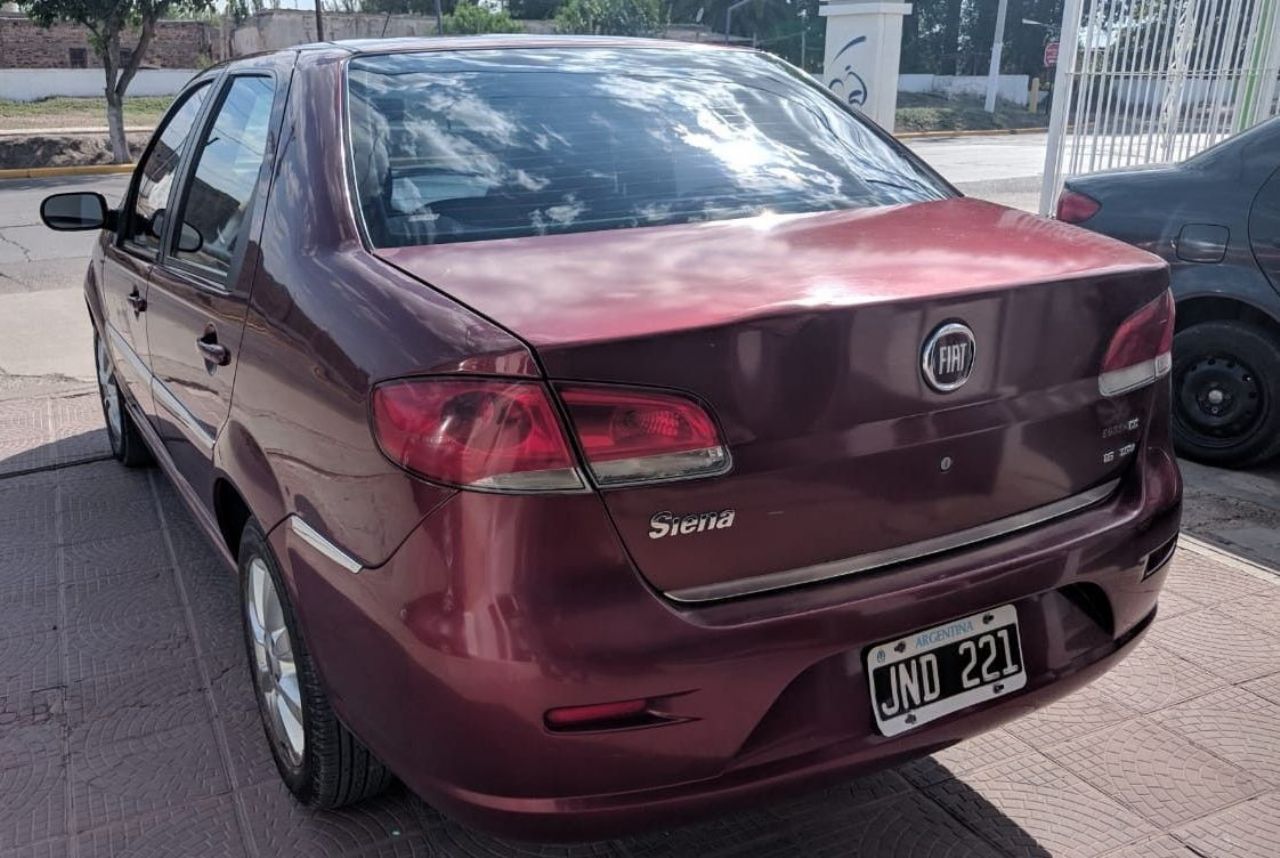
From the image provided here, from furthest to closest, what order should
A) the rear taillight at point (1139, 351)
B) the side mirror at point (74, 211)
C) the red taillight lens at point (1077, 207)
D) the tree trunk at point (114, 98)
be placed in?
the tree trunk at point (114, 98)
the red taillight lens at point (1077, 207)
the side mirror at point (74, 211)
the rear taillight at point (1139, 351)

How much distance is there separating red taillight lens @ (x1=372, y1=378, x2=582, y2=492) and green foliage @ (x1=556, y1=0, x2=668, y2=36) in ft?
187

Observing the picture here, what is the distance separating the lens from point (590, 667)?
5.73 feet

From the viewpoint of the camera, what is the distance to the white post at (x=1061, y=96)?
8.01m

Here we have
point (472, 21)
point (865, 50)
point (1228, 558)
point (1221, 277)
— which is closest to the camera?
point (1228, 558)

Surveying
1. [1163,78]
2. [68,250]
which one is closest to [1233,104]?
[1163,78]

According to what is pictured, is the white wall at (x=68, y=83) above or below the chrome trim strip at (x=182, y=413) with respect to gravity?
below

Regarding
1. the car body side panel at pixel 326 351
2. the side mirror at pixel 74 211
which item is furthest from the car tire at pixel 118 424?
the car body side panel at pixel 326 351

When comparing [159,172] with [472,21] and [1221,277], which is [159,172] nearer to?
[1221,277]

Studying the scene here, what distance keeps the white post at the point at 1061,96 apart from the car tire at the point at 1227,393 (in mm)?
3713

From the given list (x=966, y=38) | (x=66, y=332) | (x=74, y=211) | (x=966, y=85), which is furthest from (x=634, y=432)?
(x=966, y=38)

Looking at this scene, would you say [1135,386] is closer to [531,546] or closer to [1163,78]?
[531,546]

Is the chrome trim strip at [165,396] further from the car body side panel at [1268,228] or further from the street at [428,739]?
the car body side panel at [1268,228]

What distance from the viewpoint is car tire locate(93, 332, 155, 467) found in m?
4.66

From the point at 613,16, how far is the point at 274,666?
58.9 metres
